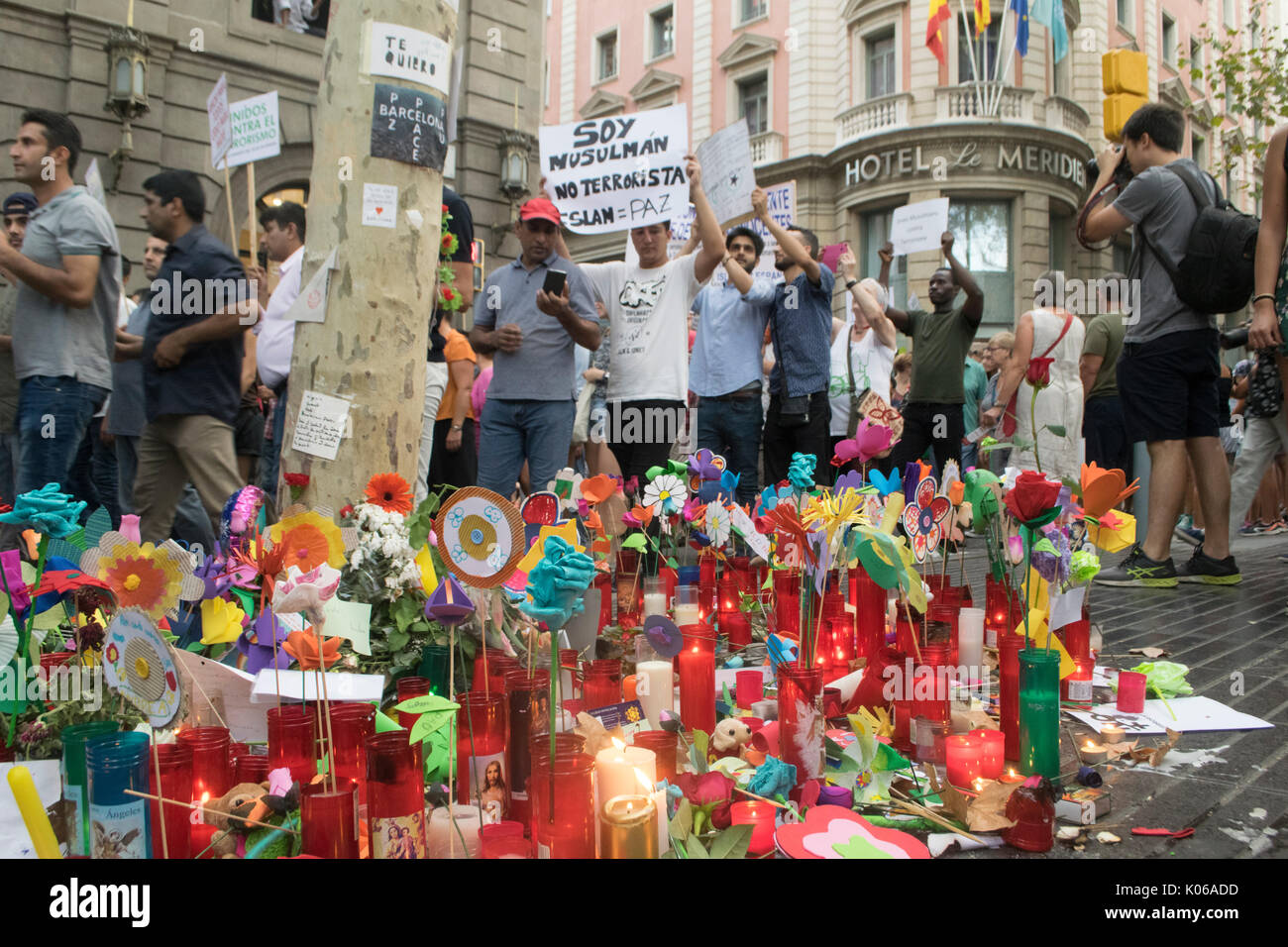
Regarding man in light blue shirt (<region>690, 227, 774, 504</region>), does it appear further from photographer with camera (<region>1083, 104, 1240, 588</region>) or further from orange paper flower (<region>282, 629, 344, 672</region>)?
orange paper flower (<region>282, 629, 344, 672</region>)

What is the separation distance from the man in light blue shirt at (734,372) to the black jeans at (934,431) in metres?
1.32

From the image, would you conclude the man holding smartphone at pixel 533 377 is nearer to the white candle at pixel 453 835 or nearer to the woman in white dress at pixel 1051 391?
the woman in white dress at pixel 1051 391

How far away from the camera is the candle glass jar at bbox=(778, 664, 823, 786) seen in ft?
5.92

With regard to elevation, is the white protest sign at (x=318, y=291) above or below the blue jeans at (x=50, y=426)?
above

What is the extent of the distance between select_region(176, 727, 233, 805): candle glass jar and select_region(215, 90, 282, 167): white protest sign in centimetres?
480

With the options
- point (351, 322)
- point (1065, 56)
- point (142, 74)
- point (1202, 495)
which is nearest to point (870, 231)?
point (1065, 56)

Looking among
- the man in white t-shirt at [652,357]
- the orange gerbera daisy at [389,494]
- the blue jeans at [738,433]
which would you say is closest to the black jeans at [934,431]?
the blue jeans at [738,433]

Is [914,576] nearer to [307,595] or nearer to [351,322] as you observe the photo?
[307,595]

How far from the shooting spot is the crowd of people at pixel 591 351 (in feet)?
12.4

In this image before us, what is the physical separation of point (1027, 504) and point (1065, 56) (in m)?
21.2

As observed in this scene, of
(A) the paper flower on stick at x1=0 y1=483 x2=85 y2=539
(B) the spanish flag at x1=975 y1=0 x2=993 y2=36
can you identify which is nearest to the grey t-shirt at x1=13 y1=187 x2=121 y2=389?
(A) the paper flower on stick at x1=0 y1=483 x2=85 y2=539

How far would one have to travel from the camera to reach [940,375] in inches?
229

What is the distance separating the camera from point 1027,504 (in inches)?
79.9
